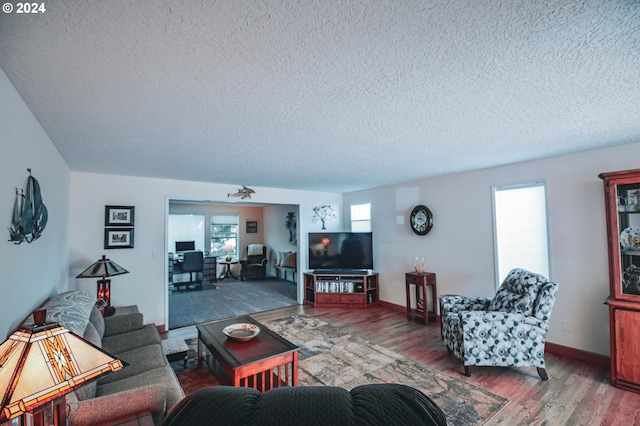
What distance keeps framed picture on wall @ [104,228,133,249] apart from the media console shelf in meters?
3.16

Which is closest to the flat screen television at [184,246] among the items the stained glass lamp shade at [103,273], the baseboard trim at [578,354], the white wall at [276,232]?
the white wall at [276,232]

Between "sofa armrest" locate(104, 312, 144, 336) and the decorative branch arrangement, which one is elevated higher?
the decorative branch arrangement

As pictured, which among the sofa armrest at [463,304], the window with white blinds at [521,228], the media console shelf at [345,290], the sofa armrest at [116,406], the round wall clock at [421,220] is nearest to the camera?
the sofa armrest at [116,406]

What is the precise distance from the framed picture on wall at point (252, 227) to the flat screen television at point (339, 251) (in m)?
4.28

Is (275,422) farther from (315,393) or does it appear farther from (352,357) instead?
(352,357)

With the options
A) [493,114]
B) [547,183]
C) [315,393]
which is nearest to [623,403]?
[547,183]

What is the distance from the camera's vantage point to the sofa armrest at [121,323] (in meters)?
2.99

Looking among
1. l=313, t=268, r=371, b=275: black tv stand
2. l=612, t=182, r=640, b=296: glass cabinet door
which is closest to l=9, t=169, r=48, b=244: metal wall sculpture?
l=313, t=268, r=371, b=275: black tv stand

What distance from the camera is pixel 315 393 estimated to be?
67 cm

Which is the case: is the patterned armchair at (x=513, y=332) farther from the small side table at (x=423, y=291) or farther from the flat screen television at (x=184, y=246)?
the flat screen television at (x=184, y=246)

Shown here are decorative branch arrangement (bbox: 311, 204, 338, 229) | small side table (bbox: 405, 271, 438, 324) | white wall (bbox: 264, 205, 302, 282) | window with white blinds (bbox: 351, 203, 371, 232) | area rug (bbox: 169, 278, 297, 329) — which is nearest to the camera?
small side table (bbox: 405, 271, 438, 324)

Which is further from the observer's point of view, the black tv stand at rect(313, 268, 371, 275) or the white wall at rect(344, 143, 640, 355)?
the black tv stand at rect(313, 268, 371, 275)

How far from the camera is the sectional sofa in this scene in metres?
1.51

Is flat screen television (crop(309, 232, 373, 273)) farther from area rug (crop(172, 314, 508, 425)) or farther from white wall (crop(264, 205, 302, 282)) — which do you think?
white wall (crop(264, 205, 302, 282))
